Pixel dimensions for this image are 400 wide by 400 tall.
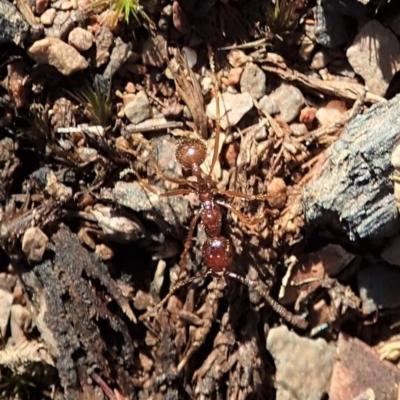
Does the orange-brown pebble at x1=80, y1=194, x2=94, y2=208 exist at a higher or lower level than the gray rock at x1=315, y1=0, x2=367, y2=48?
lower

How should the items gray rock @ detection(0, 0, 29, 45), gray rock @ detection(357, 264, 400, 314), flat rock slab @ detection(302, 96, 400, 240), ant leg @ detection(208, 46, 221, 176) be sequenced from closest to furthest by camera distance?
flat rock slab @ detection(302, 96, 400, 240) < gray rock @ detection(0, 0, 29, 45) < ant leg @ detection(208, 46, 221, 176) < gray rock @ detection(357, 264, 400, 314)

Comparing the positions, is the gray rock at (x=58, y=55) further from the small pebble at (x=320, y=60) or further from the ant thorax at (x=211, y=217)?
the small pebble at (x=320, y=60)

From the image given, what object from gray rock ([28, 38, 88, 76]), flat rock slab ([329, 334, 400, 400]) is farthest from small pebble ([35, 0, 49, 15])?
flat rock slab ([329, 334, 400, 400])

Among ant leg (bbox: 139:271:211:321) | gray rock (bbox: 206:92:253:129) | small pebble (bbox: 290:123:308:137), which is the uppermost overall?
gray rock (bbox: 206:92:253:129)

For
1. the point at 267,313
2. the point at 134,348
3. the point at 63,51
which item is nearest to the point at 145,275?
the point at 134,348

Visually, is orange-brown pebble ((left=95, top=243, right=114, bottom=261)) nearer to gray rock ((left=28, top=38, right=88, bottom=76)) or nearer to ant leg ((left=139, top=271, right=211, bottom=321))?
ant leg ((left=139, top=271, right=211, bottom=321))

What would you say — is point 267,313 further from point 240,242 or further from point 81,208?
point 81,208

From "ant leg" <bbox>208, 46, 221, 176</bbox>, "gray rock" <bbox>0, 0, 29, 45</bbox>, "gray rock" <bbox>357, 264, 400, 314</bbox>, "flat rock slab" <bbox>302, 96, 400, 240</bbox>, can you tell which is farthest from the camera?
"gray rock" <bbox>357, 264, 400, 314</bbox>

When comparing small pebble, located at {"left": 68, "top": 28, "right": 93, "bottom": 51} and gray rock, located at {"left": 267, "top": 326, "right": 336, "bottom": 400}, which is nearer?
small pebble, located at {"left": 68, "top": 28, "right": 93, "bottom": 51}
